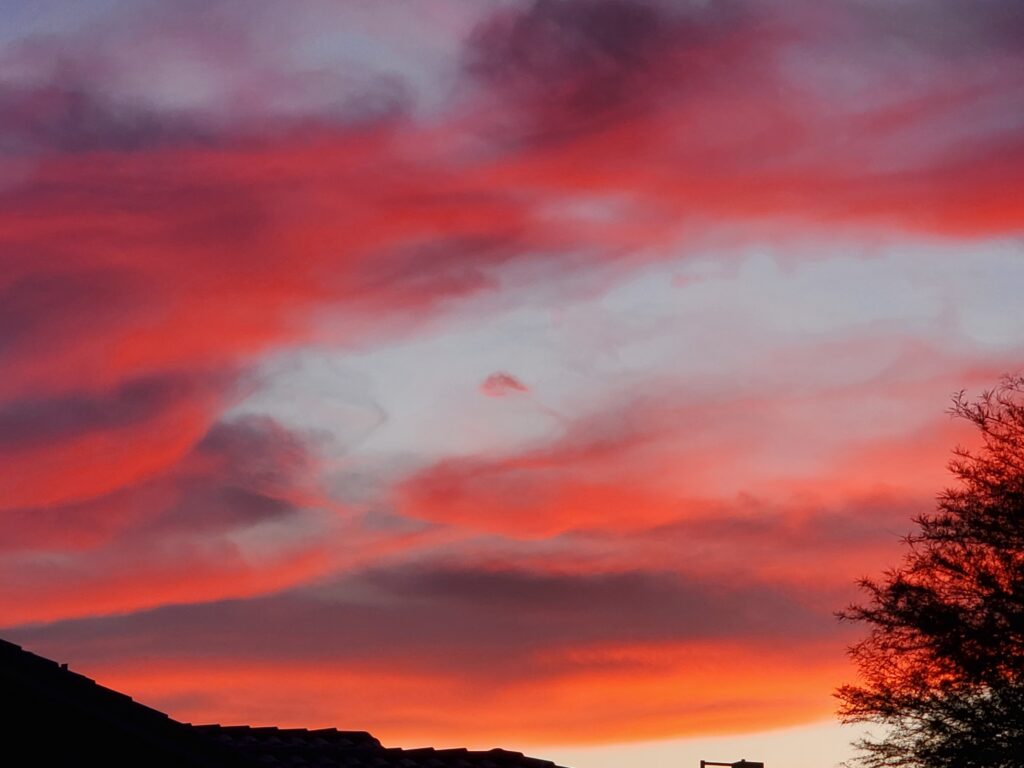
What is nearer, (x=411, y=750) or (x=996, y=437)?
(x=411, y=750)

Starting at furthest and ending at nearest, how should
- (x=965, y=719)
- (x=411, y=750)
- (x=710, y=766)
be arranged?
(x=965, y=719) → (x=710, y=766) → (x=411, y=750)

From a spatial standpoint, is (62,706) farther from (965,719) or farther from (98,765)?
(965,719)

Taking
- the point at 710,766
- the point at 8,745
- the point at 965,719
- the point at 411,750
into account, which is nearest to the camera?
the point at 8,745

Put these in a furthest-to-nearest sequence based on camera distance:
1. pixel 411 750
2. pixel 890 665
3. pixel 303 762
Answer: pixel 890 665 < pixel 411 750 < pixel 303 762

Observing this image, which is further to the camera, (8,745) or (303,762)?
(303,762)

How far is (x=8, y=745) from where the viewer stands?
50.5 feet

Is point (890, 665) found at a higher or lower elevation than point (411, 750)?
higher

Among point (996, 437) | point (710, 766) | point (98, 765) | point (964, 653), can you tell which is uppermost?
point (996, 437)

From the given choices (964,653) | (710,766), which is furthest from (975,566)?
(710,766)

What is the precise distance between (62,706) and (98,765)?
768 mm

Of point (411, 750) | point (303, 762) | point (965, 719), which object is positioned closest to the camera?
point (303, 762)

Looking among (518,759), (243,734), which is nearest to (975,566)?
(518,759)

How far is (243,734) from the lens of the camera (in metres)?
19.7

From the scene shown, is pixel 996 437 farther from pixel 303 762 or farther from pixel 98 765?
pixel 98 765
